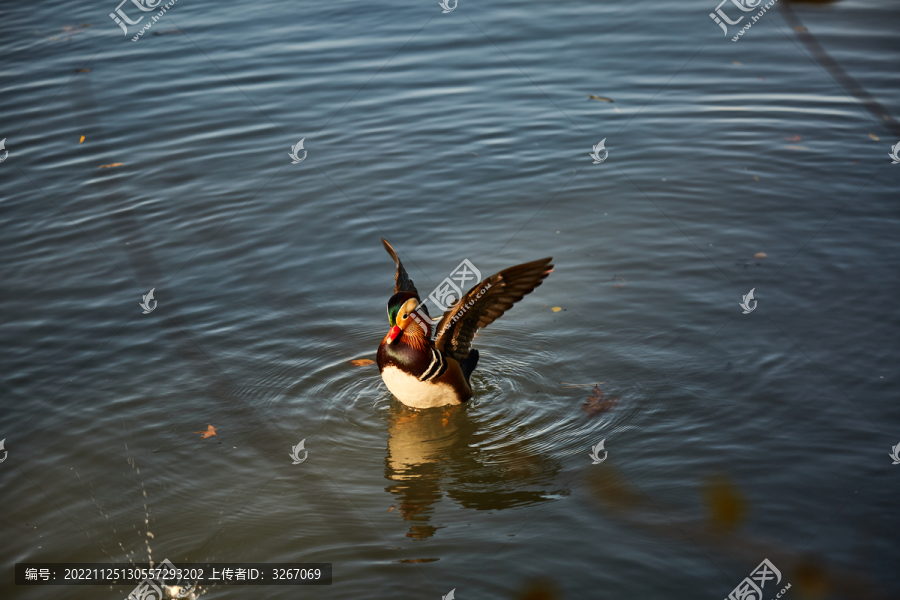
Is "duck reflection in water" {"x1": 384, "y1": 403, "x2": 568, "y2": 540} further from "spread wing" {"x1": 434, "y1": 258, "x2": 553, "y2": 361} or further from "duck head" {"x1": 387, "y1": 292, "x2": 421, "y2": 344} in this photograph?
"duck head" {"x1": 387, "y1": 292, "x2": 421, "y2": 344}

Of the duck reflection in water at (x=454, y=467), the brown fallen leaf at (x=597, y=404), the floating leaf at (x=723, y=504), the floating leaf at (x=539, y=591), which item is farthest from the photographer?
the brown fallen leaf at (x=597, y=404)

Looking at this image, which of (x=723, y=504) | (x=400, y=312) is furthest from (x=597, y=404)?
(x=400, y=312)

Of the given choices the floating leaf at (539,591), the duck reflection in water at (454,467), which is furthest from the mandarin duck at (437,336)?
the floating leaf at (539,591)

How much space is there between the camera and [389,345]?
17.8 feet

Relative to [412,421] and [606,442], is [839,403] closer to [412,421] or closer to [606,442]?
[606,442]

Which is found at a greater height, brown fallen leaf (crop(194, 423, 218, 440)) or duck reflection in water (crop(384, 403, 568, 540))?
brown fallen leaf (crop(194, 423, 218, 440))

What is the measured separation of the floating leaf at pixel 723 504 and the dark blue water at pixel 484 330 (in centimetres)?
3

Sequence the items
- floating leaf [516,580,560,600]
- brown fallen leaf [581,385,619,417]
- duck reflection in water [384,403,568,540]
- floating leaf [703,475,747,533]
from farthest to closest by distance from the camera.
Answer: brown fallen leaf [581,385,619,417]
duck reflection in water [384,403,568,540]
floating leaf [703,475,747,533]
floating leaf [516,580,560,600]

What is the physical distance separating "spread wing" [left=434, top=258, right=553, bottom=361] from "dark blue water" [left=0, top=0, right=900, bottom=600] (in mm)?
548

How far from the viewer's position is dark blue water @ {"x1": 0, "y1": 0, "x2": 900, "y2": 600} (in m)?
4.61

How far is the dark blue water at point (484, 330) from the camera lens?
4.61m

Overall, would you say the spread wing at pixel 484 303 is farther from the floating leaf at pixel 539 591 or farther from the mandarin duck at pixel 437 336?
the floating leaf at pixel 539 591

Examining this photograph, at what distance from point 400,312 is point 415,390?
60 cm

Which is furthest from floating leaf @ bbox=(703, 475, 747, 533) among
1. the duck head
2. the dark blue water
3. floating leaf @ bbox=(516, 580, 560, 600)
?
the duck head
